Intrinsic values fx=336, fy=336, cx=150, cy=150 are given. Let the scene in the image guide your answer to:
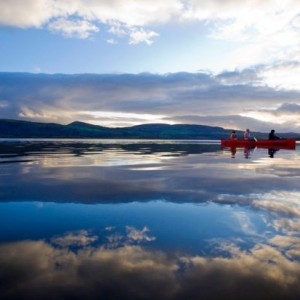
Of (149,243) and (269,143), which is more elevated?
(269,143)

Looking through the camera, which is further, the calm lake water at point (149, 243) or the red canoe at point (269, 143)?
the red canoe at point (269, 143)

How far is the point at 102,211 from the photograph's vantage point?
983cm

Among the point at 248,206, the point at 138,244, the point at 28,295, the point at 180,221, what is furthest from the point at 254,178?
the point at 28,295

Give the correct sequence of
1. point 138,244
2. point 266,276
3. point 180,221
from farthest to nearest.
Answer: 1. point 180,221
2. point 138,244
3. point 266,276

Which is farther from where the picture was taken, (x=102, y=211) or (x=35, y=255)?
(x=102, y=211)

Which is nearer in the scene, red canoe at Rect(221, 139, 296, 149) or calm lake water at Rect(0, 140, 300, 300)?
calm lake water at Rect(0, 140, 300, 300)

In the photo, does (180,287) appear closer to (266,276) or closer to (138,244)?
(266,276)

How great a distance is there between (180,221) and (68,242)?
3.04 metres

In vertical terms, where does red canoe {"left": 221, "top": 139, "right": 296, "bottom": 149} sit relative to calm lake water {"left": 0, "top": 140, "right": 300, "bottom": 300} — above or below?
above

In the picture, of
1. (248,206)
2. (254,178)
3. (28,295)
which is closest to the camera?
(28,295)

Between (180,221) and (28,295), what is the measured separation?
471cm

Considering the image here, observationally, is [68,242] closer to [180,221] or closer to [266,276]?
[180,221]

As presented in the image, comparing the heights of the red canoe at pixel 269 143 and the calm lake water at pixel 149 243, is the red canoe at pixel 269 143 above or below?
above

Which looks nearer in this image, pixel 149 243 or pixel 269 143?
pixel 149 243
